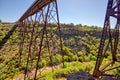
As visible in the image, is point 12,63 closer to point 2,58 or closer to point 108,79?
point 2,58

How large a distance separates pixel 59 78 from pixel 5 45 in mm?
16116

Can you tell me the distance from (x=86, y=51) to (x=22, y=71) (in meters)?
10.8

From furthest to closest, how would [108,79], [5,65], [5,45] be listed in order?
[5,45] → [5,65] → [108,79]

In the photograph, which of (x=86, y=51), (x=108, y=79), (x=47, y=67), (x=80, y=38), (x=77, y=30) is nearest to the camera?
(x=108, y=79)

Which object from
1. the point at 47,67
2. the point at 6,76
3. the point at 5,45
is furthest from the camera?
the point at 5,45

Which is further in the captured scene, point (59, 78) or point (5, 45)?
point (5, 45)

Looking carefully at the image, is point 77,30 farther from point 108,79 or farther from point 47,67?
point 108,79

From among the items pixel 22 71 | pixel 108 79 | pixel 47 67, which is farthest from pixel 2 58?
pixel 108 79

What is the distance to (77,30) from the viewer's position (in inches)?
1357

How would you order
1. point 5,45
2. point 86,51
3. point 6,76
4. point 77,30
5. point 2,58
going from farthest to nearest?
point 77,30 → point 5,45 → point 86,51 → point 2,58 → point 6,76

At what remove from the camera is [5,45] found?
26.9 meters

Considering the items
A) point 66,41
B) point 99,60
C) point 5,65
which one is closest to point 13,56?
point 5,65

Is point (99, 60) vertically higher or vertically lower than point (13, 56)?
higher

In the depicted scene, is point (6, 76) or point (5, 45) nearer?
point (6, 76)
